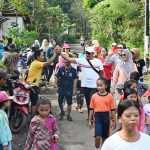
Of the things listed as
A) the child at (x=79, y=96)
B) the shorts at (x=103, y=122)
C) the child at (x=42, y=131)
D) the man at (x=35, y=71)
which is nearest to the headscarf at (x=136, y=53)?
the child at (x=79, y=96)

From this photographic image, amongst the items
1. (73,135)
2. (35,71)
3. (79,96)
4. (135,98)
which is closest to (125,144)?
(135,98)

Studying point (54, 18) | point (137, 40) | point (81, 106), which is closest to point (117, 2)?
point (137, 40)

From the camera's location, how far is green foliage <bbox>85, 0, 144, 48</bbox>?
18.7 meters

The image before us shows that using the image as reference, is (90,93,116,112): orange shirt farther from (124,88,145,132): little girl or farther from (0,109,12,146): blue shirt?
(0,109,12,146): blue shirt

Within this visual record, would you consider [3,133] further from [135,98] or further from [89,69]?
[89,69]

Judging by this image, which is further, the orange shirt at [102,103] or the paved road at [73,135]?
the paved road at [73,135]

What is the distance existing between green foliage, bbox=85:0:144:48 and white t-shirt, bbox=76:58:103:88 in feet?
37.9

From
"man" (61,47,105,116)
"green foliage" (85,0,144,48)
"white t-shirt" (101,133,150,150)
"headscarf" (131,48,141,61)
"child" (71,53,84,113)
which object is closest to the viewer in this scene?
"white t-shirt" (101,133,150,150)

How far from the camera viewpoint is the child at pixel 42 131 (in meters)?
4.52

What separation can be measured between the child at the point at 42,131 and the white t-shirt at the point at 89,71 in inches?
120

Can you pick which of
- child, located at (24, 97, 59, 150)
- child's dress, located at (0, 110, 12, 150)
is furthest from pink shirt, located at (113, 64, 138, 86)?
child's dress, located at (0, 110, 12, 150)

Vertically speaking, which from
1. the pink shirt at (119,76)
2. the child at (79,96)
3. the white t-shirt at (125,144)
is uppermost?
the pink shirt at (119,76)

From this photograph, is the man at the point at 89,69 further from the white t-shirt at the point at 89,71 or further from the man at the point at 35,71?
the man at the point at 35,71

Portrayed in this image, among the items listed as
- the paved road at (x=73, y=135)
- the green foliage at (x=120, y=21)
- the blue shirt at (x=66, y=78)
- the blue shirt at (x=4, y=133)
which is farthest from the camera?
the green foliage at (x=120, y=21)
